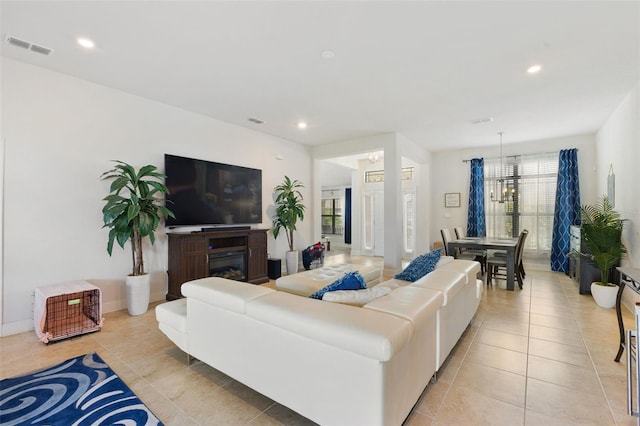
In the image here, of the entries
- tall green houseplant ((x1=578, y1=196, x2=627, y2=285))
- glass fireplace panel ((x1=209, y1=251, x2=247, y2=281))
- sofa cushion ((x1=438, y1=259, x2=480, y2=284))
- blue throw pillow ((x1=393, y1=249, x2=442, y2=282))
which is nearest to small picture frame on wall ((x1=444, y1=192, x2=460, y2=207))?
tall green houseplant ((x1=578, y1=196, x2=627, y2=285))

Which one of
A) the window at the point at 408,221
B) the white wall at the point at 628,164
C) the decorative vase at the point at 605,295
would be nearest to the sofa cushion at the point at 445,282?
the decorative vase at the point at 605,295

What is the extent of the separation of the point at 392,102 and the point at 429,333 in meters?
3.28

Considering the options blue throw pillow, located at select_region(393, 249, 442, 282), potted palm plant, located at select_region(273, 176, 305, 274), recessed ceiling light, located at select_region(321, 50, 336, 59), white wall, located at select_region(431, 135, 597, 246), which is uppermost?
recessed ceiling light, located at select_region(321, 50, 336, 59)

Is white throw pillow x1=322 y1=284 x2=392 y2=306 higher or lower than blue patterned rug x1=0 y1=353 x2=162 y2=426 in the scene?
higher

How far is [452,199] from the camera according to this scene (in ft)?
24.7

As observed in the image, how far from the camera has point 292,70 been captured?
322 centimetres

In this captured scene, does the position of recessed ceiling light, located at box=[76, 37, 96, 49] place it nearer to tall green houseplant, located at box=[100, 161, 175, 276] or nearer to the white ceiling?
the white ceiling

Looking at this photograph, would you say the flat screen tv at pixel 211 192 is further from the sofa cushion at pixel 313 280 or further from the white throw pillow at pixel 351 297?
the white throw pillow at pixel 351 297

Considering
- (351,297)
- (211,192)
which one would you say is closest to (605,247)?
(351,297)

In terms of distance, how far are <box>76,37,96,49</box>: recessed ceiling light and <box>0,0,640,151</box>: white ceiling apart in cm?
7

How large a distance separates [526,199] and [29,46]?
28.1 ft

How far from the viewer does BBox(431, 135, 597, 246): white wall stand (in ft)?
19.5

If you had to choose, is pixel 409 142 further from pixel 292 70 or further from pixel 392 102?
pixel 292 70

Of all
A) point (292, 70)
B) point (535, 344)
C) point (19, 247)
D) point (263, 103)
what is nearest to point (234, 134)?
point (263, 103)
